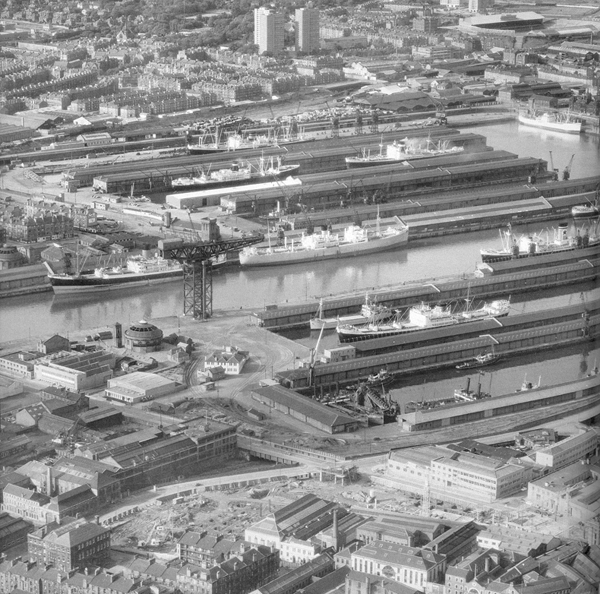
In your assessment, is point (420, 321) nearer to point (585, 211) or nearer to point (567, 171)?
point (585, 211)

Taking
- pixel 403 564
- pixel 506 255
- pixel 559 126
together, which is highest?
pixel 403 564

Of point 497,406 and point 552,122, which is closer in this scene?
point 497,406

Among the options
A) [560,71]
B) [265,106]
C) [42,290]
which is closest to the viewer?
[42,290]

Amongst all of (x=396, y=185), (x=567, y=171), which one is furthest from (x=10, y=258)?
(x=567, y=171)

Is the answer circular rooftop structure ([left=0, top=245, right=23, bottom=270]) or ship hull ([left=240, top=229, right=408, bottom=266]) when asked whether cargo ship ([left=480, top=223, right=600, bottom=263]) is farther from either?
circular rooftop structure ([left=0, top=245, right=23, bottom=270])

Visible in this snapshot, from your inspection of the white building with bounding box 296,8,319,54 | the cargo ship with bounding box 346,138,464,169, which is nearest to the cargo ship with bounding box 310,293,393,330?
the cargo ship with bounding box 346,138,464,169

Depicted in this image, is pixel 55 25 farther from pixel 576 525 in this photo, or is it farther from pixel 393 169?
pixel 576 525

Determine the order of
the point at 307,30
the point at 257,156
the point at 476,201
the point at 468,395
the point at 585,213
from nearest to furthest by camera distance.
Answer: the point at 468,395
the point at 585,213
the point at 476,201
the point at 257,156
the point at 307,30

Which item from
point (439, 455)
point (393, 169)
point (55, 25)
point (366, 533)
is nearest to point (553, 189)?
point (393, 169)
